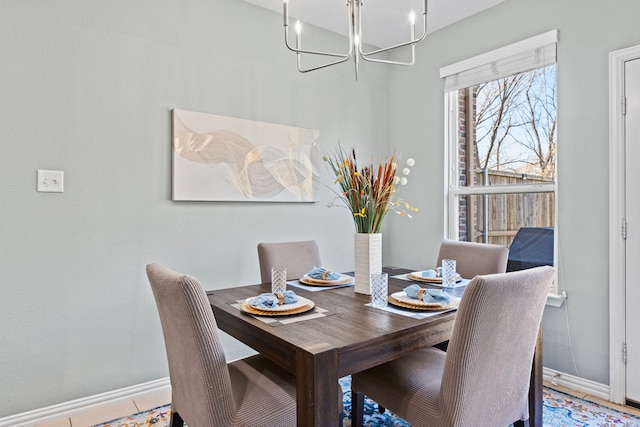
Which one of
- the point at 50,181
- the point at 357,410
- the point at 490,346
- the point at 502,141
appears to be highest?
the point at 502,141

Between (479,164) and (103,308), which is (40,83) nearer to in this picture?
(103,308)

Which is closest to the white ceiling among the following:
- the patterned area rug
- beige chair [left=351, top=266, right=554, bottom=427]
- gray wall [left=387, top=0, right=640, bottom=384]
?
gray wall [left=387, top=0, right=640, bottom=384]

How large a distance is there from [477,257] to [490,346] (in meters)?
1.14

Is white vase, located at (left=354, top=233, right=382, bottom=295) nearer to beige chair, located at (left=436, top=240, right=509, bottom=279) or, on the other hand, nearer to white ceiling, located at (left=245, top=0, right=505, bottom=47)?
beige chair, located at (left=436, top=240, right=509, bottom=279)

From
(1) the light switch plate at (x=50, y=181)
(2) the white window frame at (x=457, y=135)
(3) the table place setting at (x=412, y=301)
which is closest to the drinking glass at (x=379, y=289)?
(3) the table place setting at (x=412, y=301)

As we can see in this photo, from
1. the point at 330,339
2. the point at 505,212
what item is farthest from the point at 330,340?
the point at 505,212

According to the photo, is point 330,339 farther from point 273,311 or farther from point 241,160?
point 241,160

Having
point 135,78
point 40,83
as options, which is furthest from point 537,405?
point 40,83

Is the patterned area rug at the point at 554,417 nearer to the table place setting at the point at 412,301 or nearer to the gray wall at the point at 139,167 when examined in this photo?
the gray wall at the point at 139,167

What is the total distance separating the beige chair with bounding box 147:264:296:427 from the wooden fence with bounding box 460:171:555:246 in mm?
2064

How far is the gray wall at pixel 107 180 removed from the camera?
6.86ft

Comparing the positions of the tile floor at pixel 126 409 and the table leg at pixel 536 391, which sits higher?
the table leg at pixel 536 391

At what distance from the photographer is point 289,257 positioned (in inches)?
97.3

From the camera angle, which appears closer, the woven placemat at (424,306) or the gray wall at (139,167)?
the woven placemat at (424,306)
